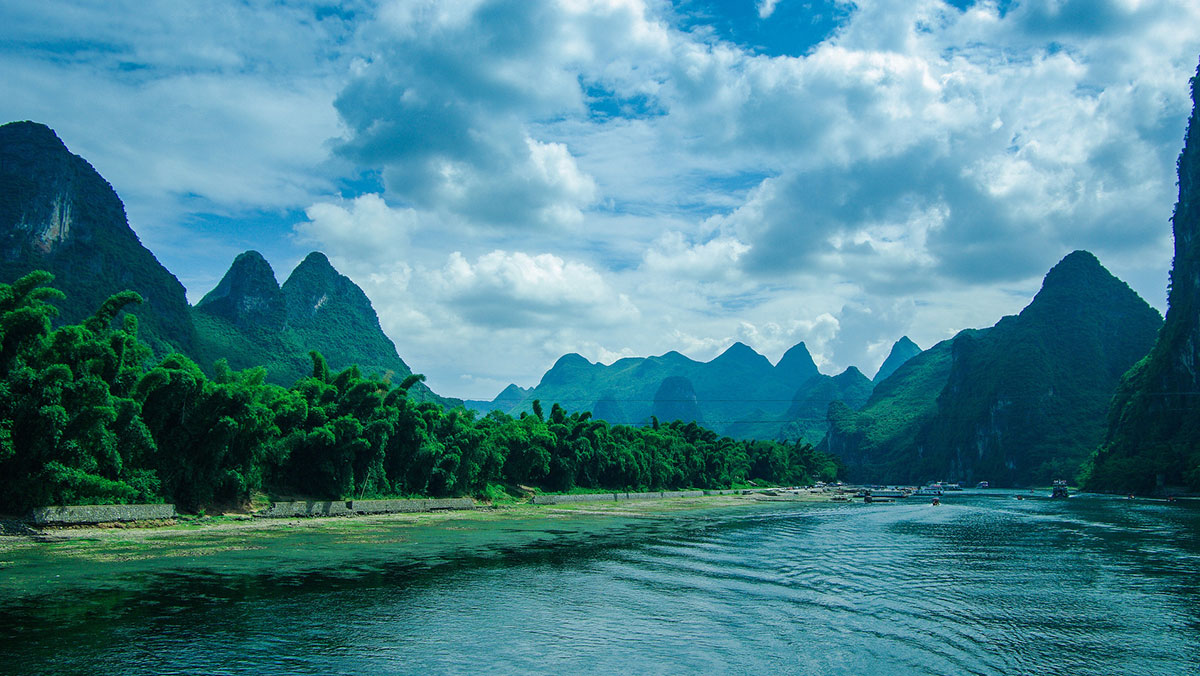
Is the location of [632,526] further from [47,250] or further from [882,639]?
[47,250]

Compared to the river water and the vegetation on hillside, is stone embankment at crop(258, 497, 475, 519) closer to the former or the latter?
the vegetation on hillside

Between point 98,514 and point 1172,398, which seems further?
point 1172,398

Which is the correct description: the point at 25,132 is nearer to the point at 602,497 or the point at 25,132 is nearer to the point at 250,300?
the point at 250,300

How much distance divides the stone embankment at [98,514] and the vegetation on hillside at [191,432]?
55 centimetres

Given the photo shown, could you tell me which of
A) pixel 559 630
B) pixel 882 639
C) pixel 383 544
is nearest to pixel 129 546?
pixel 383 544

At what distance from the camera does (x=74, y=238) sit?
427ft

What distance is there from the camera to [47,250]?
409ft

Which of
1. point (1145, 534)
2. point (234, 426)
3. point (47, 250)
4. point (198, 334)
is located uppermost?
point (47, 250)

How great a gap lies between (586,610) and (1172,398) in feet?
484

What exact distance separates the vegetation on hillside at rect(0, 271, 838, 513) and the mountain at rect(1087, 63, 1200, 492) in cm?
9807

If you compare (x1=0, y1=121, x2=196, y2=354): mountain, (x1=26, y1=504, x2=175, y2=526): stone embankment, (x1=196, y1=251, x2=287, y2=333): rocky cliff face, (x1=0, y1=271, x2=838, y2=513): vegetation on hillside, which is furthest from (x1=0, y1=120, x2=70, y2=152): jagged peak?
(x1=26, y1=504, x2=175, y2=526): stone embankment

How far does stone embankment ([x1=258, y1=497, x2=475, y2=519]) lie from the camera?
151ft

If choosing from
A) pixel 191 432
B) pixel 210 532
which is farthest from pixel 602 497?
pixel 210 532

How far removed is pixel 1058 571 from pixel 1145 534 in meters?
23.9
